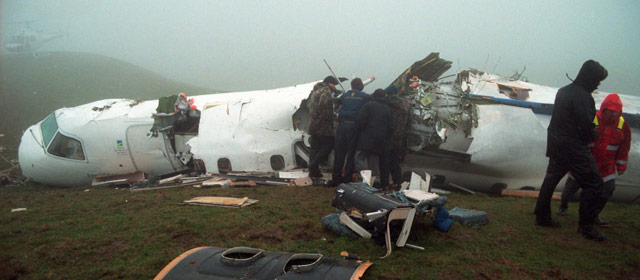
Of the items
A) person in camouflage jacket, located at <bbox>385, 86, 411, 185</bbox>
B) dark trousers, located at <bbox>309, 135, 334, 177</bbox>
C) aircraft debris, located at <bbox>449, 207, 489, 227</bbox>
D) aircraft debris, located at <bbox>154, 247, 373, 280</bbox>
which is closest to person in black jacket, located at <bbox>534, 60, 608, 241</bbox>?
aircraft debris, located at <bbox>449, 207, 489, 227</bbox>

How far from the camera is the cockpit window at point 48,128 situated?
805 centimetres

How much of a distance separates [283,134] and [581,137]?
5015 mm

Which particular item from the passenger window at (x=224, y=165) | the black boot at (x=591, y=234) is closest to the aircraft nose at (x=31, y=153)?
the passenger window at (x=224, y=165)

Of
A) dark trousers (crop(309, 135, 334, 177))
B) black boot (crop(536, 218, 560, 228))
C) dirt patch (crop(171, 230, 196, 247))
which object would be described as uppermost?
dark trousers (crop(309, 135, 334, 177))

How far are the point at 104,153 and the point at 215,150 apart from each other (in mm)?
2659

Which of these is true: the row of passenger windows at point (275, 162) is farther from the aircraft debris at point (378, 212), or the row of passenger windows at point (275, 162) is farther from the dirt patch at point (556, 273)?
the dirt patch at point (556, 273)

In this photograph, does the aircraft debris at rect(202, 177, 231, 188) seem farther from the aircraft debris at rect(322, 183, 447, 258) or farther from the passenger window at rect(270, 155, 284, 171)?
the aircraft debris at rect(322, 183, 447, 258)

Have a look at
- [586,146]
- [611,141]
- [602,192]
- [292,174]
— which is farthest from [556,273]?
[292,174]

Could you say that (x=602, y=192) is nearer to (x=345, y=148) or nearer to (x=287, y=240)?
(x=287, y=240)

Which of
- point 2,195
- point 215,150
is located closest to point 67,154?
point 2,195

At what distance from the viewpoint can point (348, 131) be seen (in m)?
6.41

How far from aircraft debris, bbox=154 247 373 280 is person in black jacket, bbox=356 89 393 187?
11.6 feet

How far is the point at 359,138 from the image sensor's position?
21.0ft

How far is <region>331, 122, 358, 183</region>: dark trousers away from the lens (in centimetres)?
640
